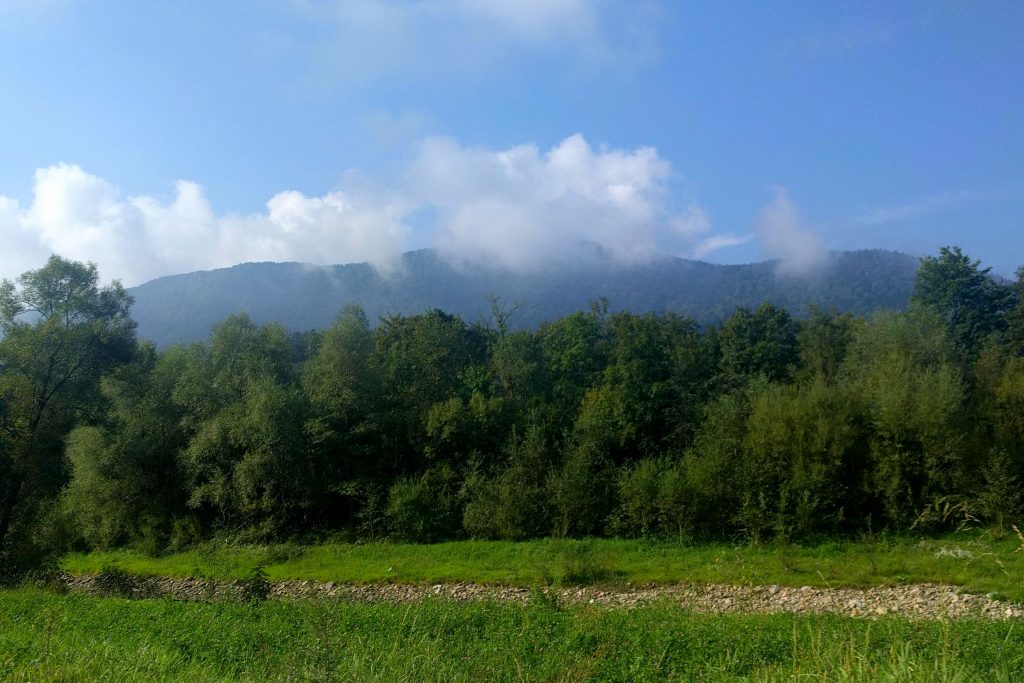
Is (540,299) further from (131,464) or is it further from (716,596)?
(716,596)

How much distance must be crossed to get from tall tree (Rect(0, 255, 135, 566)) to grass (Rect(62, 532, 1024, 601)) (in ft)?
19.6

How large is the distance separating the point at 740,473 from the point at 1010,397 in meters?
11.0

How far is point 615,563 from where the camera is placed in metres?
22.8

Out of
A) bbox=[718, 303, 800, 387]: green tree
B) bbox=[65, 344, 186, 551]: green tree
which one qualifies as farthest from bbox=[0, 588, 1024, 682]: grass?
bbox=[718, 303, 800, 387]: green tree

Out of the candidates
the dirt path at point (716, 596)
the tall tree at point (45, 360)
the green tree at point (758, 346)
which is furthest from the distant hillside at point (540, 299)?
the dirt path at point (716, 596)

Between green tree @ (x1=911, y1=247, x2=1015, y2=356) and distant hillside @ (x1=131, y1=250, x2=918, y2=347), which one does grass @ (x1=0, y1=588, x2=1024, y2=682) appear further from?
distant hillside @ (x1=131, y1=250, x2=918, y2=347)

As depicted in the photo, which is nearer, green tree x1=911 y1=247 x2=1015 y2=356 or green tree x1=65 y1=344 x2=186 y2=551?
green tree x1=65 y1=344 x2=186 y2=551

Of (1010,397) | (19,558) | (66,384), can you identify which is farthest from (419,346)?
(1010,397)

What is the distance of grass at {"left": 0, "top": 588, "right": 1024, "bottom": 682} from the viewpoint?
664 cm

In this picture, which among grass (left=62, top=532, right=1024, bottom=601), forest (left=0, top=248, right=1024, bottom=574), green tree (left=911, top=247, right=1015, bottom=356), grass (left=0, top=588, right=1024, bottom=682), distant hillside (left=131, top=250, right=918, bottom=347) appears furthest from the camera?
distant hillside (left=131, top=250, right=918, bottom=347)

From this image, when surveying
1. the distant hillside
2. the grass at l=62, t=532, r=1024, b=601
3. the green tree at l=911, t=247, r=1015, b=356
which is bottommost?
the grass at l=62, t=532, r=1024, b=601

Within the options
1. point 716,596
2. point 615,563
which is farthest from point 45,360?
point 716,596

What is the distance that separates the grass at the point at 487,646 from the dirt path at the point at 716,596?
3.01 m

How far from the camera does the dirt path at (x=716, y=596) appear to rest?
15789 mm
